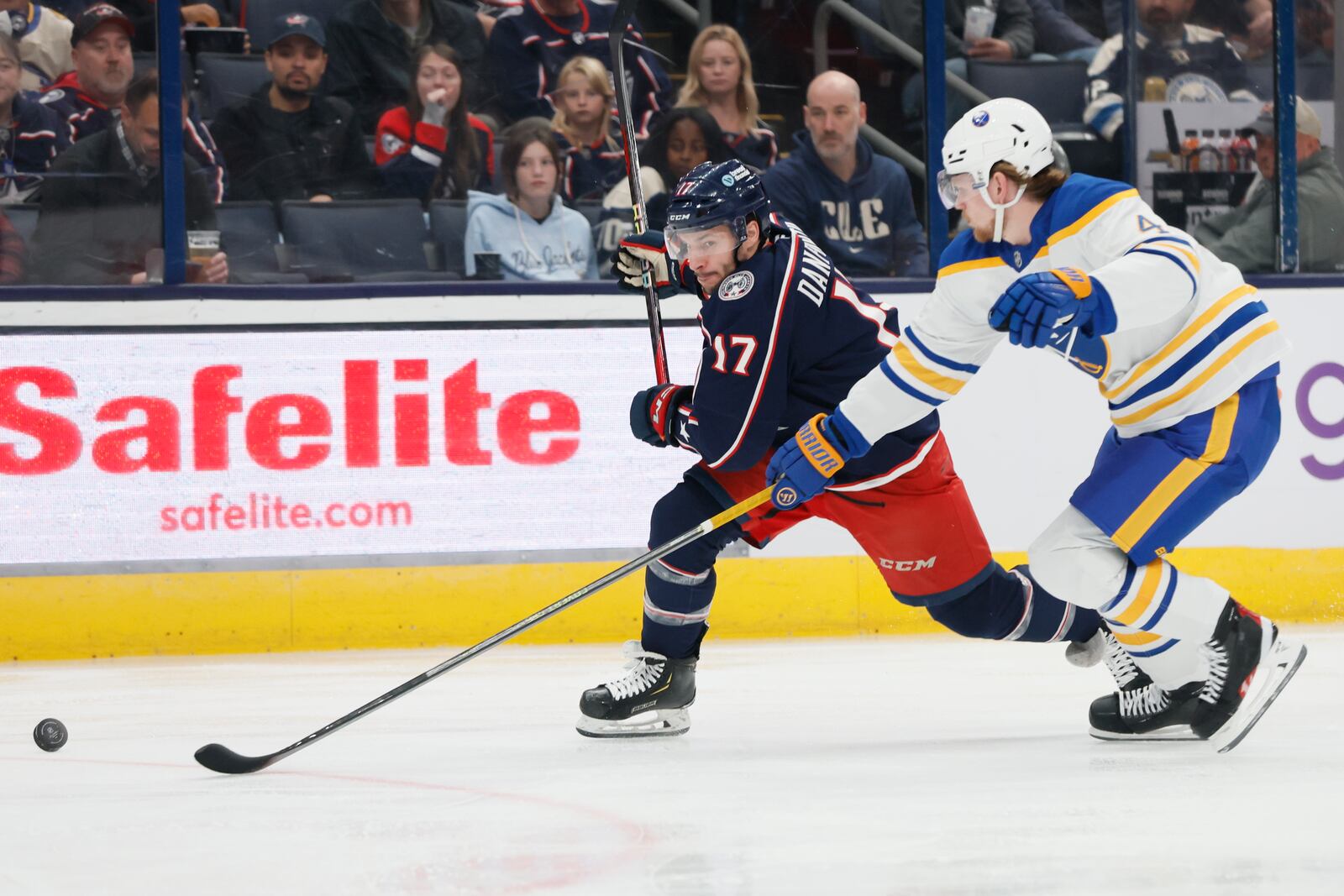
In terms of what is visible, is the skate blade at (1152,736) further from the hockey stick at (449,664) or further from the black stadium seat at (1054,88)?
the black stadium seat at (1054,88)

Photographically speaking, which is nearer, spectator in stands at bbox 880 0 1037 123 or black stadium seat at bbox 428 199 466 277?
black stadium seat at bbox 428 199 466 277

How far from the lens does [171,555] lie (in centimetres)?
501

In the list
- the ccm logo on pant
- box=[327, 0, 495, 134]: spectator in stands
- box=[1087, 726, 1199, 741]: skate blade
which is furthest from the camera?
box=[327, 0, 495, 134]: spectator in stands

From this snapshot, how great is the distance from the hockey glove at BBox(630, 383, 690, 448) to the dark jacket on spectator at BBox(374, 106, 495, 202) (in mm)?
2081

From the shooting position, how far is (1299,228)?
5711mm

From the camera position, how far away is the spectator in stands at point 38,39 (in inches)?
204

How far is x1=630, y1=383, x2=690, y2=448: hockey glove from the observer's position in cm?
343

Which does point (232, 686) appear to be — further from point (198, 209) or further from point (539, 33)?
point (539, 33)

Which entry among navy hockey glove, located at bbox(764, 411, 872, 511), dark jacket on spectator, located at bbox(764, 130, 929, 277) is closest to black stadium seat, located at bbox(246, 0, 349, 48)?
dark jacket on spectator, located at bbox(764, 130, 929, 277)

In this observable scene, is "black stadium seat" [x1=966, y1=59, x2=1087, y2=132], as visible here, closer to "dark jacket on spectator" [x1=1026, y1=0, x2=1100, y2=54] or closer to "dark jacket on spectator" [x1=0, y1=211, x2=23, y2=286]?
"dark jacket on spectator" [x1=1026, y1=0, x2=1100, y2=54]

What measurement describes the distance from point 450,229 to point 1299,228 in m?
2.78

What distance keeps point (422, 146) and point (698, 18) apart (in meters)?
0.97

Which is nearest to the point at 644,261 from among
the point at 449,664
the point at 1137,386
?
the point at 449,664

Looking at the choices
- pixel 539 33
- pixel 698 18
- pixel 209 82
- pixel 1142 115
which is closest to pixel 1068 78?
pixel 1142 115
